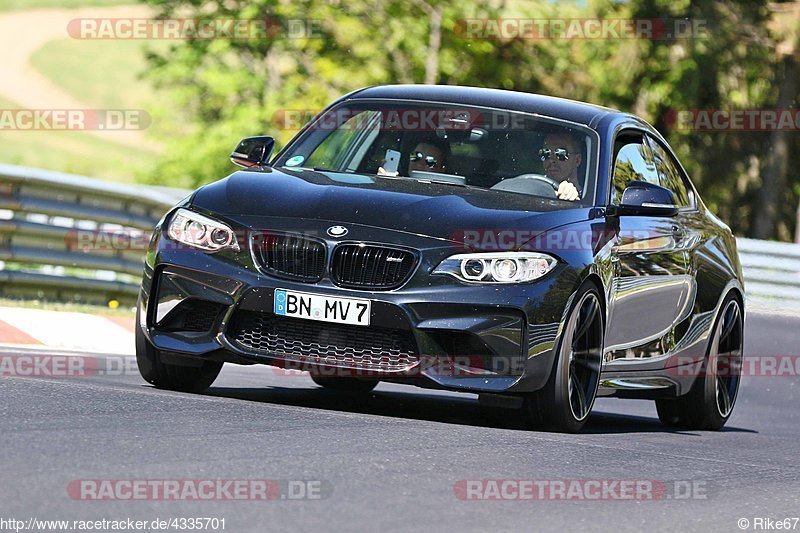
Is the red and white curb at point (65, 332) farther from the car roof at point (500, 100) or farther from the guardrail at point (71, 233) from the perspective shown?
the car roof at point (500, 100)

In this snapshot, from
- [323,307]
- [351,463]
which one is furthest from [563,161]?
[351,463]

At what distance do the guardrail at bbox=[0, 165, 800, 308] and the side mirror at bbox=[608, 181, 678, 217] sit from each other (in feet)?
20.5

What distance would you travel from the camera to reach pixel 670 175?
9656 mm

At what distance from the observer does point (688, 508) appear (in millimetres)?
5758

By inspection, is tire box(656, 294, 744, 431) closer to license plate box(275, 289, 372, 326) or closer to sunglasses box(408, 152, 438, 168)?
sunglasses box(408, 152, 438, 168)

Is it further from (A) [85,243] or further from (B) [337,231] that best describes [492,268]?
(A) [85,243]

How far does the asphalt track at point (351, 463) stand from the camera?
4.89 m

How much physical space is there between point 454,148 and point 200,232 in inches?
62.7

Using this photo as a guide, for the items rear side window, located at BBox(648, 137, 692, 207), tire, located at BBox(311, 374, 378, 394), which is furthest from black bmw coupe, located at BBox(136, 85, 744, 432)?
tire, located at BBox(311, 374, 378, 394)

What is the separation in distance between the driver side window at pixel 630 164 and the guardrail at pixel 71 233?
6172 mm

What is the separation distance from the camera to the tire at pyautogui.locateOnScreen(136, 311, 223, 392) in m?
7.91

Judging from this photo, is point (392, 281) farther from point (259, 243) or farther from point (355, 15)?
point (355, 15)

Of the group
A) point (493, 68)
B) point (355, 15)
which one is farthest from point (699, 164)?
point (355, 15)

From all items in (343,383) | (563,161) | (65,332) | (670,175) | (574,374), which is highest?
(563,161)
